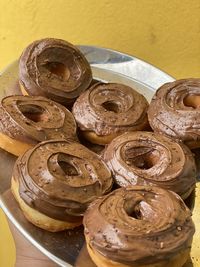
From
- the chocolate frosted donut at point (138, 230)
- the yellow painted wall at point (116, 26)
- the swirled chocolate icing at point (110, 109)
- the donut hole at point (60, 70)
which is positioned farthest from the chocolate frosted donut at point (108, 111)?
the yellow painted wall at point (116, 26)

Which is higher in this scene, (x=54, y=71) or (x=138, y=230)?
(x=54, y=71)

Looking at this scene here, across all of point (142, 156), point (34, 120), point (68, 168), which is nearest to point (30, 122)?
point (34, 120)

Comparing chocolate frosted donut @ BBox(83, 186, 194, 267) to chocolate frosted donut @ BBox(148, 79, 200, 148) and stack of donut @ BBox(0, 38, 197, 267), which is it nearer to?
stack of donut @ BBox(0, 38, 197, 267)

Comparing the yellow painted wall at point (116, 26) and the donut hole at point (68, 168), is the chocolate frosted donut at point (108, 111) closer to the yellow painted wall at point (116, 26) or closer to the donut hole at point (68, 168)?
the donut hole at point (68, 168)

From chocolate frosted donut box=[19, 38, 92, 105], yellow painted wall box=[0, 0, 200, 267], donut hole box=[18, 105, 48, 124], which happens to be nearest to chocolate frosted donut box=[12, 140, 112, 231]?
donut hole box=[18, 105, 48, 124]

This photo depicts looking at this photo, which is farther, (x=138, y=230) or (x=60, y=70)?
(x=60, y=70)

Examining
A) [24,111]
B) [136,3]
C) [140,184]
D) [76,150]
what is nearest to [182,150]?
[140,184]

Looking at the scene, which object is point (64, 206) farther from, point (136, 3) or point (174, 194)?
point (136, 3)

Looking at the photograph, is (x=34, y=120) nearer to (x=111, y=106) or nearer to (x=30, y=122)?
(x=30, y=122)
